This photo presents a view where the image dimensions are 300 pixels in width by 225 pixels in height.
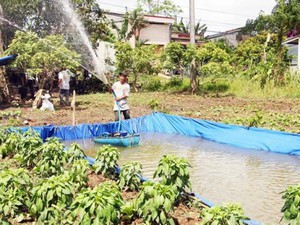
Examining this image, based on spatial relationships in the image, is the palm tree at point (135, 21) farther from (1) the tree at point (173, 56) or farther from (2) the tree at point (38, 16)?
(1) the tree at point (173, 56)

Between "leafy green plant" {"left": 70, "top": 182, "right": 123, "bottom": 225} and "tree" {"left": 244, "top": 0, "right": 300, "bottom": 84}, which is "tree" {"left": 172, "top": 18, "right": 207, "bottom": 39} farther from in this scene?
"leafy green plant" {"left": 70, "top": 182, "right": 123, "bottom": 225}

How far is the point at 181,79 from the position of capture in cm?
2234

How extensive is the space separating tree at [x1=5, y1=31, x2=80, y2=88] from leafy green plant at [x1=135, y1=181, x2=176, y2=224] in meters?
9.95

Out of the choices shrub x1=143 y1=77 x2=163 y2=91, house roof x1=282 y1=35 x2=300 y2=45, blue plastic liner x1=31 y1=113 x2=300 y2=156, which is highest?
house roof x1=282 y1=35 x2=300 y2=45

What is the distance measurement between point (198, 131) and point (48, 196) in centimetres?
677

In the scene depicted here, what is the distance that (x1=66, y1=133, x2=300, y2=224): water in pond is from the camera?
5.25 meters

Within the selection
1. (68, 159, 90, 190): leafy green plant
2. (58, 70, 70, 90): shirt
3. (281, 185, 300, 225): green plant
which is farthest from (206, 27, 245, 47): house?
(281, 185, 300, 225): green plant

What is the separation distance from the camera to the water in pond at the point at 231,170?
525cm

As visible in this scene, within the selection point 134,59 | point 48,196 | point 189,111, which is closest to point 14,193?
point 48,196

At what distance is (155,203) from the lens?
11.5ft

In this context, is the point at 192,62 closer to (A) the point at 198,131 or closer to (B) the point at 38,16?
(B) the point at 38,16

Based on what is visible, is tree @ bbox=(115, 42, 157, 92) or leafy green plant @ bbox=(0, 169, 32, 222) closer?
leafy green plant @ bbox=(0, 169, 32, 222)

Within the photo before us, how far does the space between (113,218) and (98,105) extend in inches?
487

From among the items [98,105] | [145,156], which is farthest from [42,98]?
[145,156]
